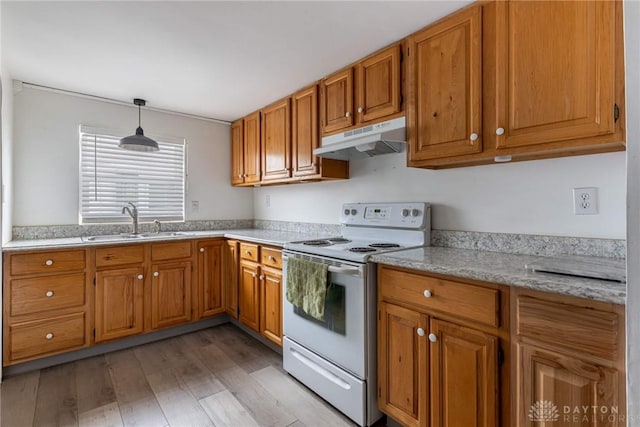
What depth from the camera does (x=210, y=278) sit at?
2.99 m

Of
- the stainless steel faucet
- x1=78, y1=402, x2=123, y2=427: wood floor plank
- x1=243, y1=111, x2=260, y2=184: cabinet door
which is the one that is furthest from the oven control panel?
the stainless steel faucet

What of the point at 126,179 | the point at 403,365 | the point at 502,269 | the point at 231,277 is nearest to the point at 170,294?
the point at 231,277

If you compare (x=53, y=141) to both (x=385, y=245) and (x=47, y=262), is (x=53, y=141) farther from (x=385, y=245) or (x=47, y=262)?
(x=385, y=245)

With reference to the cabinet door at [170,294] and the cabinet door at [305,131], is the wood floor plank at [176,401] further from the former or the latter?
the cabinet door at [305,131]

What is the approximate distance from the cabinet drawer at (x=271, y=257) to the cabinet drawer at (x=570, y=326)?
5.24 ft

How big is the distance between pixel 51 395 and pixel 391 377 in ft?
6.92

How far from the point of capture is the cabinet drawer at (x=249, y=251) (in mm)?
2611

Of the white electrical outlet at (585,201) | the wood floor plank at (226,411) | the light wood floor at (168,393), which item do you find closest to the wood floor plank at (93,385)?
the light wood floor at (168,393)

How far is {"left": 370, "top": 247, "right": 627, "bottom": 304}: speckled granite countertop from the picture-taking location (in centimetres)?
95

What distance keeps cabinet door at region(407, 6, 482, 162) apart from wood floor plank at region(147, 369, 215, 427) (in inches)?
75.1

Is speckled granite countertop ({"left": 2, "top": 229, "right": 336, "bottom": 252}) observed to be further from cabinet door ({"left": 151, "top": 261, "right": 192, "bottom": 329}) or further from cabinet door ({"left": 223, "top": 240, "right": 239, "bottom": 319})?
cabinet door ({"left": 151, "top": 261, "right": 192, "bottom": 329})

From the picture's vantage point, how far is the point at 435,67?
1.67 meters

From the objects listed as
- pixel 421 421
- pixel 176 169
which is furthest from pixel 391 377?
pixel 176 169

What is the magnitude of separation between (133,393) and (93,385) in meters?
0.34
